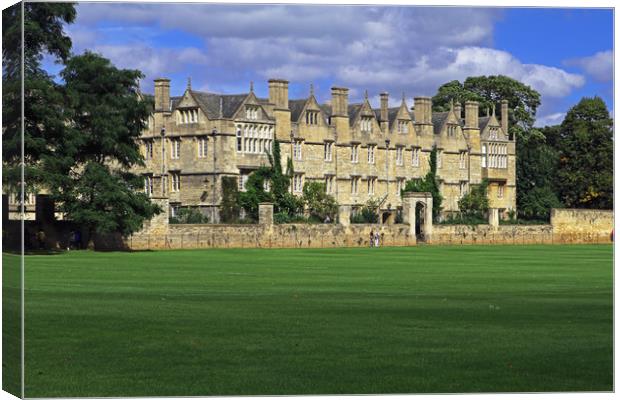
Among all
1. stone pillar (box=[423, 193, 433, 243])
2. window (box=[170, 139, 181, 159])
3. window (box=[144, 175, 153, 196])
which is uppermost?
window (box=[170, 139, 181, 159])

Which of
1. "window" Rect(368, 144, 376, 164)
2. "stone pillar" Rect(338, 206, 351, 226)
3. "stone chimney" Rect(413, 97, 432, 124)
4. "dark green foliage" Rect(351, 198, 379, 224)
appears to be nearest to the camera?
"stone pillar" Rect(338, 206, 351, 226)

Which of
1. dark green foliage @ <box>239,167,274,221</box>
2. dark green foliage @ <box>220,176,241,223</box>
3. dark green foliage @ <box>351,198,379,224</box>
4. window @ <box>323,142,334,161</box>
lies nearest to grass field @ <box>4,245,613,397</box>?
dark green foliage @ <box>220,176,241,223</box>

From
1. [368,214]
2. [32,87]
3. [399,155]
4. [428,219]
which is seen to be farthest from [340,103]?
[32,87]

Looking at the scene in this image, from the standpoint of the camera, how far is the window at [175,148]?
249ft

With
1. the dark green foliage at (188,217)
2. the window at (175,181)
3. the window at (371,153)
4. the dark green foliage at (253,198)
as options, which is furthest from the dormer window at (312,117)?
the dark green foliage at (188,217)

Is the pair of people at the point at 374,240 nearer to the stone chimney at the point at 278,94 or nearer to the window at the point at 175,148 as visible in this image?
the stone chimney at the point at 278,94

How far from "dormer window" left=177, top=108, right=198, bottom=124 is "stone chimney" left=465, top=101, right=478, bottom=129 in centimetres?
1766

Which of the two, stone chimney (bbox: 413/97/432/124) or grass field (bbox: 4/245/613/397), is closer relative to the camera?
grass field (bbox: 4/245/613/397)

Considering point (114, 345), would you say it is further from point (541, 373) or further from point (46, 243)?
point (46, 243)

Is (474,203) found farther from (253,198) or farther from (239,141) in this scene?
(253,198)

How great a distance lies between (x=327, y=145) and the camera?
268 feet

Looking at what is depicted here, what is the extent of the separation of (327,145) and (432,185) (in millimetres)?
8300

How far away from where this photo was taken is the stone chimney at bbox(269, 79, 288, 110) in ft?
253

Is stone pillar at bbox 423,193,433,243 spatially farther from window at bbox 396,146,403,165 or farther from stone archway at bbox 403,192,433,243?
window at bbox 396,146,403,165
